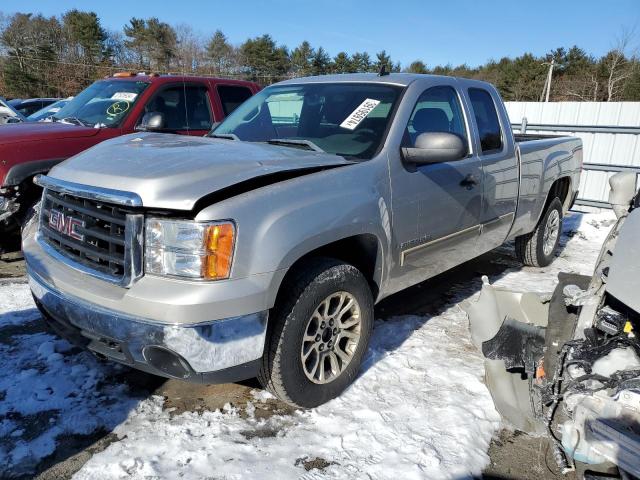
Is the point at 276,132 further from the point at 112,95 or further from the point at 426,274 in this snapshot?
the point at 112,95

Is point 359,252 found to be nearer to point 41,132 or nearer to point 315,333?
Result: point 315,333

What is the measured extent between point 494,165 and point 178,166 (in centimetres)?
272

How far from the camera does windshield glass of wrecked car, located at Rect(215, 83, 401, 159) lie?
127 inches

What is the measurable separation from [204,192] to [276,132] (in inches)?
57.5

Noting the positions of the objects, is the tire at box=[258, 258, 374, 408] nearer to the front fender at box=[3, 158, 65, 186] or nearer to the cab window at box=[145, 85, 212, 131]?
the front fender at box=[3, 158, 65, 186]

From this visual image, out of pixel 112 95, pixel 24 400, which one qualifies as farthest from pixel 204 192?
pixel 112 95

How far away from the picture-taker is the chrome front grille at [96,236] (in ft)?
7.54

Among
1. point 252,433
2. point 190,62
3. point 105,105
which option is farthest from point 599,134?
point 190,62

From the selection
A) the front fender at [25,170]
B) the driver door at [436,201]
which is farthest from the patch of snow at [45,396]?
the driver door at [436,201]

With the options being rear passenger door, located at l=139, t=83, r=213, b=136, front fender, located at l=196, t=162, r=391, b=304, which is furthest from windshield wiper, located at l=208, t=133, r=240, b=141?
rear passenger door, located at l=139, t=83, r=213, b=136

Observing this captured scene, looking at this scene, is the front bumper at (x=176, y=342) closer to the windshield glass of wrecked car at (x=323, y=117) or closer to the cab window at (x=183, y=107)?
the windshield glass of wrecked car at (x=323, y=117)

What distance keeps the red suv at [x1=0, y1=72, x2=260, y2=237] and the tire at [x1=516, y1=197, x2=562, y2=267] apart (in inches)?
159

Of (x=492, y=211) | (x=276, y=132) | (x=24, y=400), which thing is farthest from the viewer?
(x=492, y=211)

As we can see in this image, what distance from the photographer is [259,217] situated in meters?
2.32
